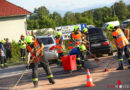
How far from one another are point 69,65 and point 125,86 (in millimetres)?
3897

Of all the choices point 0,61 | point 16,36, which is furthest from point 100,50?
point 16,36

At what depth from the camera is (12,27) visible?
2936 cm

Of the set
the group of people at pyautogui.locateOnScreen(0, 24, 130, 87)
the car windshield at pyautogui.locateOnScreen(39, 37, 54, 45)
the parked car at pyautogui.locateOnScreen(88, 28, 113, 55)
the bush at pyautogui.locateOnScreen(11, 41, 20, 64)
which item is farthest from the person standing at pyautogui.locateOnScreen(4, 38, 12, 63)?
the parked car at pyautogui.locateOnScreen(88, 28, 113, 55)

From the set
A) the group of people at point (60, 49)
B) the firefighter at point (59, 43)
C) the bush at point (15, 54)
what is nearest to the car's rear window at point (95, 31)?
the group of people at point (60, 49)

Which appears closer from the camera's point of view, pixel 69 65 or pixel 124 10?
pixel 69 65

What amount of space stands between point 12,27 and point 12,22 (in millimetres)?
560

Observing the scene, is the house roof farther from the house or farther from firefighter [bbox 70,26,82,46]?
firefighter [bbox 70,26,82,46]

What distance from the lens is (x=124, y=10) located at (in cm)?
8944

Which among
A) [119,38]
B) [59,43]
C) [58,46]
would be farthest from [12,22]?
[119,38]

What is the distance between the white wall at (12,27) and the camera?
94.9ft

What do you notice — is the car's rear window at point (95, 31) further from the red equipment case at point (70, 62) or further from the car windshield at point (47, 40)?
the red equipment case at point (70, 62)

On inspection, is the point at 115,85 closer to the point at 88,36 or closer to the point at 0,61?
the point at 88,36

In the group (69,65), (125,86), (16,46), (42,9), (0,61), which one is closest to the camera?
(125,86)

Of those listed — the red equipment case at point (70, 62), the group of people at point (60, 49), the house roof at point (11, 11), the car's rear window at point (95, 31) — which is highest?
the house roof at point (11, 11)
